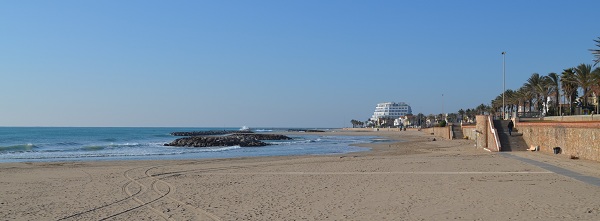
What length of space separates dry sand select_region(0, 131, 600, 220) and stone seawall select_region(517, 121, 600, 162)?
1436 mm

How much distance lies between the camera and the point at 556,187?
13102mm

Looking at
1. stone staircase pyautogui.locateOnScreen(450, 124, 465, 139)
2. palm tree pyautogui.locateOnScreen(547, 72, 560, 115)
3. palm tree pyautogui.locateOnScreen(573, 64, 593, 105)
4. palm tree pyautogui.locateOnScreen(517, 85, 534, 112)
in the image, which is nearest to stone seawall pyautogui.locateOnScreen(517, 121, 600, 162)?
palm tree pyautogui.locateOnScreen(573, 64, 593, 105)

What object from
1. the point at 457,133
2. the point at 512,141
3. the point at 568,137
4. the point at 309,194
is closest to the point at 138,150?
the point at 512,141

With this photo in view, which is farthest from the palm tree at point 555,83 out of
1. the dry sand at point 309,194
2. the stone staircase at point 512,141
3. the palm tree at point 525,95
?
the dry sand at point 309,194

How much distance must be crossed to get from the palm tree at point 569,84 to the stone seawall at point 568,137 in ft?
64.2

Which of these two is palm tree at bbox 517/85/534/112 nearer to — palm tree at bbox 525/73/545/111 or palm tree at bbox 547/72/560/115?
palm tree at bbox 525/73/545/111

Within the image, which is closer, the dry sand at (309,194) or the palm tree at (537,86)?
the dry sand at (309,194)

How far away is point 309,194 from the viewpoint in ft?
41.6

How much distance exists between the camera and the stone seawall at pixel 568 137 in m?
20.2

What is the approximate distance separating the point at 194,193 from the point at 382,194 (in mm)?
4785

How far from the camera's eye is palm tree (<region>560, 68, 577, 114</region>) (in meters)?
46.2

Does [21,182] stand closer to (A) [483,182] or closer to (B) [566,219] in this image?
(A) [483,182]

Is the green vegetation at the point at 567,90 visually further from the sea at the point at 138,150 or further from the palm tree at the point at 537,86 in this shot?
the sea at the point at 138,150

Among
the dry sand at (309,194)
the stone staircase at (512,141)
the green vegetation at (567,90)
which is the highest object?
the green vegetation at (567,90)
